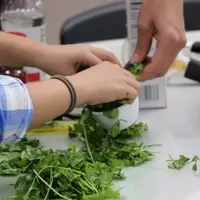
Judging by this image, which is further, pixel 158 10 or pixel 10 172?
pixel 158 10

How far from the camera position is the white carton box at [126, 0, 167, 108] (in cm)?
121

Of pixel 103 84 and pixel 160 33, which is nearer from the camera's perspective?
pixel 103 84

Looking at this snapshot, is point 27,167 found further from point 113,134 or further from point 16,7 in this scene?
point 16,7

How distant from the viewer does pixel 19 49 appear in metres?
1.11

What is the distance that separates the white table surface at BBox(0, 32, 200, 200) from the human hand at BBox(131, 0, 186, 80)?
3.3 inches

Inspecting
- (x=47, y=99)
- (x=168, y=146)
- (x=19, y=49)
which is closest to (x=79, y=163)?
(x=47, y=99)

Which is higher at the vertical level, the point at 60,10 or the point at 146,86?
the point at 146,86

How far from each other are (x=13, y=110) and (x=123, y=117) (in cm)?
28

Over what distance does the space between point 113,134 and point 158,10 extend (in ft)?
0.84

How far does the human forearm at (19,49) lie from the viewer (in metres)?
1.11

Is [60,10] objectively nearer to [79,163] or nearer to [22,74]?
[22,74]

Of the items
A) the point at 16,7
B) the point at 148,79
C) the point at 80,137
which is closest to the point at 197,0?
the point at 16,7

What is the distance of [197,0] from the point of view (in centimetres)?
175

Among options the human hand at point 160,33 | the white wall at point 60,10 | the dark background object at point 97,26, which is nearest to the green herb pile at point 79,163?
the human hand at point 160,33
